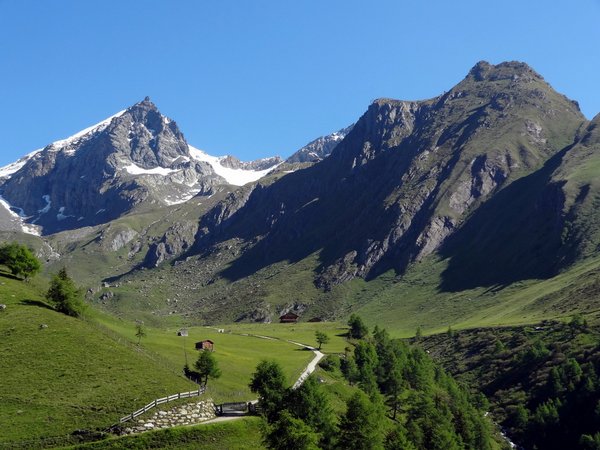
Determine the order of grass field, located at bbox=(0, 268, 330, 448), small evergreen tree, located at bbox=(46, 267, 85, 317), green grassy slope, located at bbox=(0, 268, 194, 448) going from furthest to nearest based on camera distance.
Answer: small evergreen tree, located at bbox=(46, 267, 85, 317) → green grassy slope, located at bbox=(0, 268, 194, 448) → grass field, located at bbox=(0, 268, 330, 448)

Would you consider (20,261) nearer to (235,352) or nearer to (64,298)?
(64,298)

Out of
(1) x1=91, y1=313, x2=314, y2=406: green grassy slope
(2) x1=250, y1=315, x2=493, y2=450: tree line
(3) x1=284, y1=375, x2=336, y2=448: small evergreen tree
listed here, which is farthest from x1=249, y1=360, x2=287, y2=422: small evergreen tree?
(1) x1=91, y1=313, x2=314, y2=406: green grassy slope

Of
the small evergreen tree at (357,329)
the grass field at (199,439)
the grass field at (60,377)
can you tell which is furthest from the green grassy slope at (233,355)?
the small evergreen tree at (357,329)

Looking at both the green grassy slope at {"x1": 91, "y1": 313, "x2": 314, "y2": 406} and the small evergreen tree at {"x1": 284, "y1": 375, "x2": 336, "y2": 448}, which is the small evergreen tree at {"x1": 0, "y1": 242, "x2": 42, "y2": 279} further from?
the small evergreen tree at {"x1": 284, "y1": 375, "x2": 336, "y2": 448}

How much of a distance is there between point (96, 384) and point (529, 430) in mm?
107737

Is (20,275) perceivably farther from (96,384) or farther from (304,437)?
(304,437)

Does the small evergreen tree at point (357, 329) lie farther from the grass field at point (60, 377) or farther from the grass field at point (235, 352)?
the grass field at point (60, 377)

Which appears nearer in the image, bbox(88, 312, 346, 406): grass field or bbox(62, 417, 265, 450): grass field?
bbox(62, 417, 265, 450): grass field

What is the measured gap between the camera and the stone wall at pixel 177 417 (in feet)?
162

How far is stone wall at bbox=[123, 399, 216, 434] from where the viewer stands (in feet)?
162

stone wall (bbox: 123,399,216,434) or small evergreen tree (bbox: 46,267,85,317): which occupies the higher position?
small evergreen tree (bbox: 46,267,85,317)

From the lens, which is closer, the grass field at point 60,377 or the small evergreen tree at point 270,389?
the grass field at point 60,377

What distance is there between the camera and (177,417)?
2039 inches

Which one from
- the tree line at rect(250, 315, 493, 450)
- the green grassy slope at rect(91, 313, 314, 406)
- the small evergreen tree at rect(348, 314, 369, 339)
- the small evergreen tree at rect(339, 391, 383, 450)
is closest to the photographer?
the small evergreen tree at rect(339, 391, 383, 450)
